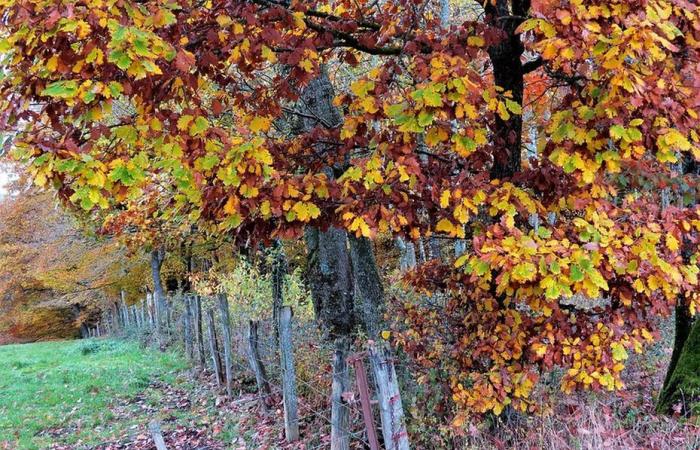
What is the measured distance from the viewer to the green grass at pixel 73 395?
7.48m

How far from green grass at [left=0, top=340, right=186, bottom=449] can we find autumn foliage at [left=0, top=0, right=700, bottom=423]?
17.0 ft

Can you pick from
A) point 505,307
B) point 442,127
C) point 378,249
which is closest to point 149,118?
point 442,127

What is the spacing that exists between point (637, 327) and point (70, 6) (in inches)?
157

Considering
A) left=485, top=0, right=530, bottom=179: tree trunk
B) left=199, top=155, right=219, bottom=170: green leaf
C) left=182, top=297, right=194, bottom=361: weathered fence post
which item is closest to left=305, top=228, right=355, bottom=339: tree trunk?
left=485, top=0, right=530, bottom=179: tree trunk

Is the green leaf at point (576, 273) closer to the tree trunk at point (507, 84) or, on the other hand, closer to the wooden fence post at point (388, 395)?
the tree trunk at point (507, 84)

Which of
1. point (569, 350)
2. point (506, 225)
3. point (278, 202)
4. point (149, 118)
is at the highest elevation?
point (149, 118)

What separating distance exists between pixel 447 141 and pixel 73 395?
901 centimetres

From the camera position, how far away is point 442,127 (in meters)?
3.27

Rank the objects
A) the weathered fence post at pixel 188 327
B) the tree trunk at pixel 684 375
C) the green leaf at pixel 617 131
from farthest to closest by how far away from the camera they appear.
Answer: the weathered fence post at pixel 188 327
the tree trunk at pixel 684 375
the green leaf at pixel 617 131

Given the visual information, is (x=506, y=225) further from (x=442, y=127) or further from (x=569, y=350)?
(x=569, y=350)

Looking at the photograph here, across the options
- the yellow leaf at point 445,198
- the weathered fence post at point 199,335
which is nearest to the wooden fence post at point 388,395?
the yellow leaf at point 445,198

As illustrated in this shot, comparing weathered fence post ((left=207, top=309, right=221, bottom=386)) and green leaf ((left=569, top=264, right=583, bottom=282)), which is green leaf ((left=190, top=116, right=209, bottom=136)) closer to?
green leaf ((left=569, top=264, right=583, bottom=282))

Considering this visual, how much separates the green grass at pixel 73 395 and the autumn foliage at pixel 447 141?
5172 millimetres

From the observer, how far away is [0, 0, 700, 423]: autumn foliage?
270 centimetres
